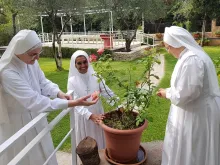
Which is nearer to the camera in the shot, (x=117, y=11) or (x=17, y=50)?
(x=17, y=50)

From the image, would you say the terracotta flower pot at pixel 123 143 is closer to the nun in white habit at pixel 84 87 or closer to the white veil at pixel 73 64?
the nun in white habit at pixel 84 87

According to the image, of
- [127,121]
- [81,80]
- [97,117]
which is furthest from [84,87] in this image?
[127,121]

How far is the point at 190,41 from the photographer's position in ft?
7.25

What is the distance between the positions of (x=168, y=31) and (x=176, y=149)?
115cm

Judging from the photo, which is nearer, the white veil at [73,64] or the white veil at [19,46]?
the white veil at [19,46]

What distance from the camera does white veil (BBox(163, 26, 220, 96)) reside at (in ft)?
6.93

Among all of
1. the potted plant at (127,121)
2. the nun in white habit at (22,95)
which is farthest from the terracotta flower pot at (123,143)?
the nun in white habit at (22,95)

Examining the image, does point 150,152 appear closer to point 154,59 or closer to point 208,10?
point 154,59

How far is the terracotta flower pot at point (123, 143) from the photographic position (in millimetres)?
2051

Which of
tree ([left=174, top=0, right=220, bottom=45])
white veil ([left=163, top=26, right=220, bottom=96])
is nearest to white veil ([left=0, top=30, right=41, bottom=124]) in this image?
white veil ([left=163, top=26, right=220, bottom=96])

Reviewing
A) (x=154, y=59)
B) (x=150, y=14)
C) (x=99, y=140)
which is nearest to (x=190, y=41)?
(x=154, y=59)

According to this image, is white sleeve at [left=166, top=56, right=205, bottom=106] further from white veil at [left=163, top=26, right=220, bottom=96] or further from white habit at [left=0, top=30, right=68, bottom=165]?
white habit at [left=0, top=30, right=68, bottom=165]

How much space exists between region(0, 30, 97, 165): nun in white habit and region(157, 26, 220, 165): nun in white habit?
814 mm

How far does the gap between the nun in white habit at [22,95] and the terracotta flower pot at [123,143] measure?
0.34 m
